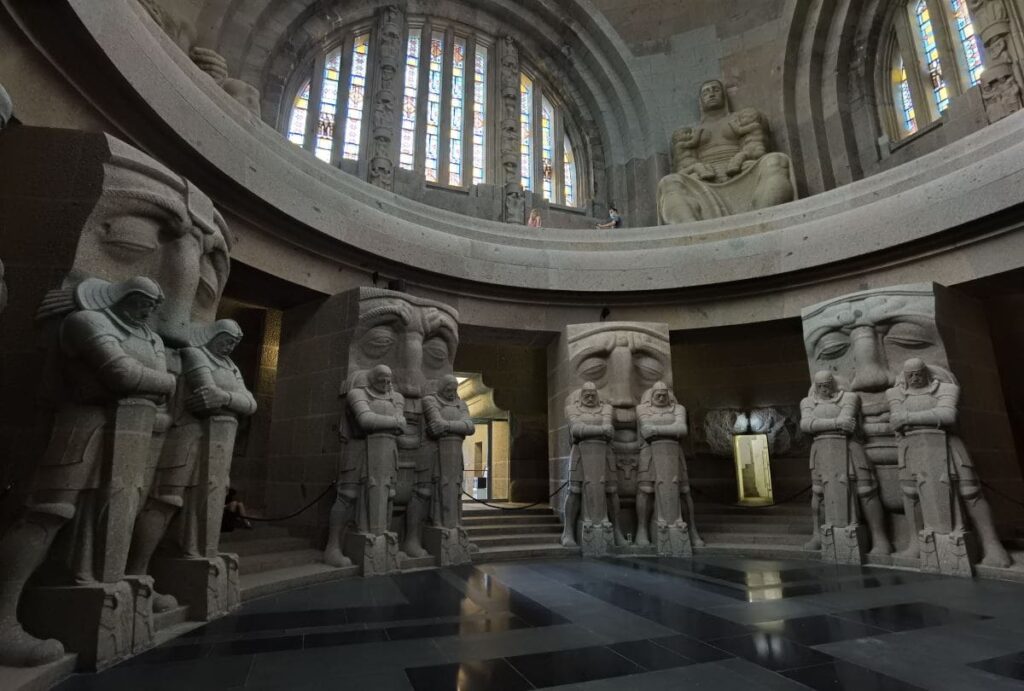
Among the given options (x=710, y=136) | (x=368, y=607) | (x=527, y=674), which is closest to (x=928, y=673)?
(x=527, y=674)

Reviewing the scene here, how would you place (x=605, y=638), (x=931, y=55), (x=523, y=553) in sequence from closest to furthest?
1. (x=605, y=638)
2. (x=523, y=553)
3. (x=931, y=55)

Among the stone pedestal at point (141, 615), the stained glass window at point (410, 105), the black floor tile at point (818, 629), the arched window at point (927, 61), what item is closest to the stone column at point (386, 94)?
the stained glass window at point (410, 105)

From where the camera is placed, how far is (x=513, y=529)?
282 inches

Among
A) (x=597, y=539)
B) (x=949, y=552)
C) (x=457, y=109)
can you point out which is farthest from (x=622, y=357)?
(x=457, y=109)

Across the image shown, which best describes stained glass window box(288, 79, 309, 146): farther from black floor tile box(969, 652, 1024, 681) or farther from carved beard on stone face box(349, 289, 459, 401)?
black floor tile box(969, 652, 1024, 681)

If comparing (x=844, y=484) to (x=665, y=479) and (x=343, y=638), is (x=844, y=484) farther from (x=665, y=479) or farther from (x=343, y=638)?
(x=343, y=638)

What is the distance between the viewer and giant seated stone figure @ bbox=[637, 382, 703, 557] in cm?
649

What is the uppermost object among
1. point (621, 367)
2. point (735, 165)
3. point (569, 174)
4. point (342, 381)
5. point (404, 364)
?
point (569, 174)

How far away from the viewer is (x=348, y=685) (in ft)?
8.36

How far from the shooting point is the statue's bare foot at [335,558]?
5164 mm

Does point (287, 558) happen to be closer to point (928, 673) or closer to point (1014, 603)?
point (928, 673)

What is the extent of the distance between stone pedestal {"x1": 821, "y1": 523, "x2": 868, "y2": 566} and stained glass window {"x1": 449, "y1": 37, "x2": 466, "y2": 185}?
891 centimetres

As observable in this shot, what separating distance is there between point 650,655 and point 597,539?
12.0 ft

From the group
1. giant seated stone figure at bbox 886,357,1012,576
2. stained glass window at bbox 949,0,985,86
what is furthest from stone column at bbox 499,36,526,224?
stained glass window at bbox 949,0,985,86
